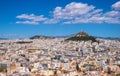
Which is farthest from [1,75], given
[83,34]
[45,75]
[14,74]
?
[83,34]

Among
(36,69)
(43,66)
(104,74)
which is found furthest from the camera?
(43,66)

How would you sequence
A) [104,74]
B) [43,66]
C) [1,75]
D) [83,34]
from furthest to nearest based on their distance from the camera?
[83,34] → [43,66] → [104,74] → [1,75]

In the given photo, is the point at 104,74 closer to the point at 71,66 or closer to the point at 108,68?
the point at 108,68

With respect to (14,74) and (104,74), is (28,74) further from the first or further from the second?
(104,74)

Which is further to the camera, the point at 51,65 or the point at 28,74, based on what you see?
the point at 51,65

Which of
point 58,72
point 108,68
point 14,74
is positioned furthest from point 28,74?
point 108,68

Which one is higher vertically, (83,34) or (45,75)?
(83,34)

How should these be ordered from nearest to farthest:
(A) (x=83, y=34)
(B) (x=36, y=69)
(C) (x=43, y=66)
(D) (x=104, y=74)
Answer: (D) (x=104, y=74)
(B) (x=36, y=69)
(C) (x=43, y=66)
(A) (x=83, y=34)

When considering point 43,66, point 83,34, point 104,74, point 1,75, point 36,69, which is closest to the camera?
point 1,75

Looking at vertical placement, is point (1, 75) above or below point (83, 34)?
below
